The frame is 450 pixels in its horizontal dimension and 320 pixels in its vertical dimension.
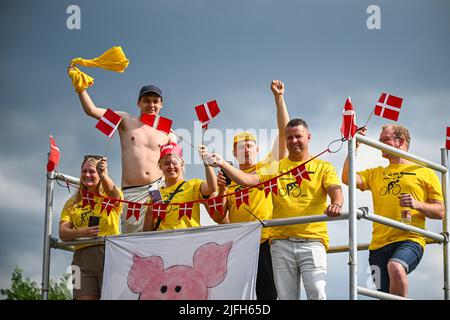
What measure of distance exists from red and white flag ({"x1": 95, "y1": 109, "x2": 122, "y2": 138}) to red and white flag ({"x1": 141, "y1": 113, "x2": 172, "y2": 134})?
40 cm

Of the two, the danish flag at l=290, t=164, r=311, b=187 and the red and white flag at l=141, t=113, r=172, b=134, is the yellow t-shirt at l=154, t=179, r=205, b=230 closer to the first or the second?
the red and white flag at l=141, t=113, r=172, b=134

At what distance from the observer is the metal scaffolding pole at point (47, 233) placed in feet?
30.7

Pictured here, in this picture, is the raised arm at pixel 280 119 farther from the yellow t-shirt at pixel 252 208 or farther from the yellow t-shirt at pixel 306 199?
the yellow t-shirt at pixel 306 199

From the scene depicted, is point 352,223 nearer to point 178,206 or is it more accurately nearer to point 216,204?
point 216,204

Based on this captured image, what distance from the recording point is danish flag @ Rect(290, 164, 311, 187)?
809cm

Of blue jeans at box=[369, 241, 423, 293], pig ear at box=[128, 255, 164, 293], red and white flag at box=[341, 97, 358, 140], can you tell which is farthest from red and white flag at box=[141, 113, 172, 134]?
blue jeans at box=[369, 241, 423, 293]

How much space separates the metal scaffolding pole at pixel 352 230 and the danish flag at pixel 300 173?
20.2 inches

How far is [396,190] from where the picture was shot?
28.3 feet

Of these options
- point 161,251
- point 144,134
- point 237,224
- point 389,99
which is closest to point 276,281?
point 237,224

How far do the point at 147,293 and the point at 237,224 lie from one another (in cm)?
107

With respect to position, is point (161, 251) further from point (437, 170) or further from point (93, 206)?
point (437, 170)

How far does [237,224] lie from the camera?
817 cm

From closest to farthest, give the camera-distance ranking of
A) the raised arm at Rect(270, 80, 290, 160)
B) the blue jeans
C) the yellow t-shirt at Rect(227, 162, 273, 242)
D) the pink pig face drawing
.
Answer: the pink pig face drawing < the blue jeans < the yellow t-shirt at Rect(227, 162, 273, 242) < the raised arm at Rect(270, 80, 290, 160)

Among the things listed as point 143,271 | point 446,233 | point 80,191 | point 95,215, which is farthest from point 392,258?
point 80,191
